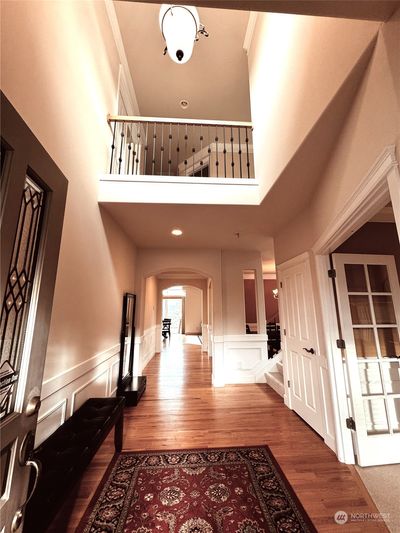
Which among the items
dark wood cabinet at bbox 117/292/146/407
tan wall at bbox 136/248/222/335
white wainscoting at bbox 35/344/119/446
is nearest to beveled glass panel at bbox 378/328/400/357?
tan wall at bbox 136/248/222/335

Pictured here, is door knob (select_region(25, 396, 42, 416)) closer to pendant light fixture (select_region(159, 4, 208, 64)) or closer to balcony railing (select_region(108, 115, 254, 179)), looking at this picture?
balcony railing (select_region(108, 115, 254, 179))

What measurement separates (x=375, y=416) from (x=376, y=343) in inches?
28.1

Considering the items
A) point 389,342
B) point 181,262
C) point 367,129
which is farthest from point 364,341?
point 181,262

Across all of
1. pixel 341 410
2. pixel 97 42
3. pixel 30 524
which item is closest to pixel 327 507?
pixel 341 410

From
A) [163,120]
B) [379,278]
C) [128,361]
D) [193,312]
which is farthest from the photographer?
[193,312]

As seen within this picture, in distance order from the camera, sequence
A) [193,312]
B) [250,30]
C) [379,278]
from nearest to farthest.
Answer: [379,278] < [250,30] < [193,312]

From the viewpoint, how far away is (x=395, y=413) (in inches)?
88.2

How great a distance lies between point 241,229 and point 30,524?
366 centimetres

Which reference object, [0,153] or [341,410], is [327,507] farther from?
[0,153]

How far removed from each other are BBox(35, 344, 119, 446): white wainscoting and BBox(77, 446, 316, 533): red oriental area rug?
2.20 feet

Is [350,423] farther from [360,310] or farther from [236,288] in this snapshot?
[236,288]

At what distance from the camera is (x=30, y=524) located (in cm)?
107

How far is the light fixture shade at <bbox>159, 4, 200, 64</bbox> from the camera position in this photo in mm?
2580

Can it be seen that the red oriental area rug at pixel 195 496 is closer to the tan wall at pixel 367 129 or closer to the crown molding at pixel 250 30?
the tan wall at pixel 367 129
